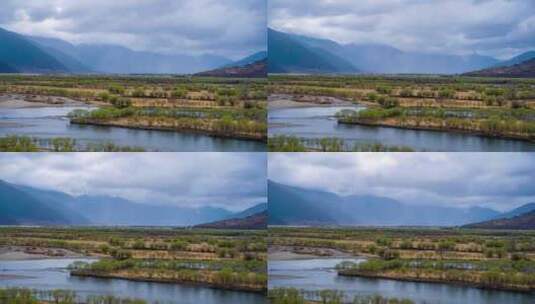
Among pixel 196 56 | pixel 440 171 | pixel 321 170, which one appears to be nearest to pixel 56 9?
pixel 196 56

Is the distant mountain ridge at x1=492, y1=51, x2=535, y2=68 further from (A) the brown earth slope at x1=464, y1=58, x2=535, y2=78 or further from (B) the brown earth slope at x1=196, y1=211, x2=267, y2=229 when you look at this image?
(B) the brown earth slope at x1=196, y1=211, x2=267, y2=229

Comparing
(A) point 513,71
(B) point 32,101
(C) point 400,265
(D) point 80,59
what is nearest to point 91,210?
(B) point 32,101

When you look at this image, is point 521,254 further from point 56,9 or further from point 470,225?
point 56,9

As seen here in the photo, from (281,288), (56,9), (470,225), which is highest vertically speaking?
(56,9)

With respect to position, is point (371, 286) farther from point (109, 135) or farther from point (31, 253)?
point (31, 253)

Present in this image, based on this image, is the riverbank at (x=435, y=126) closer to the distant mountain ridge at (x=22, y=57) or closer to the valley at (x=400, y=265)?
the valley at (x=400, y=265)

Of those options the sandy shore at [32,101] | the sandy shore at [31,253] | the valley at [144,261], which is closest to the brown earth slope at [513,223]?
the valley at [144,261]
